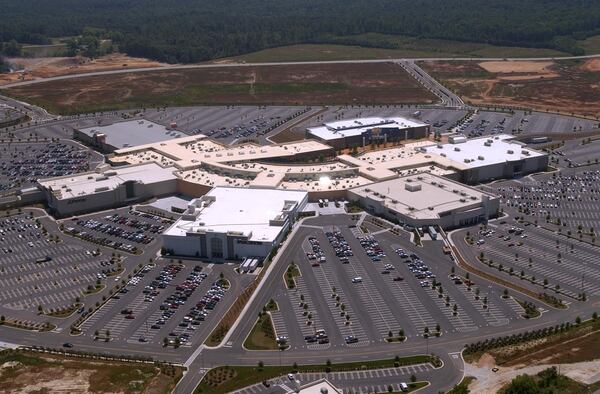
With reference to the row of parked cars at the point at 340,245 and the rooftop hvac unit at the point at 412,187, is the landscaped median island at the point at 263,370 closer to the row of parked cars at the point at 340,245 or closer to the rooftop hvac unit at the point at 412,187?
the row of parked cars at the point at 340,245

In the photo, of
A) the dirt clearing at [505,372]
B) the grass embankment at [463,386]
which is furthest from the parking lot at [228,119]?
the grass embankment at [463,386]

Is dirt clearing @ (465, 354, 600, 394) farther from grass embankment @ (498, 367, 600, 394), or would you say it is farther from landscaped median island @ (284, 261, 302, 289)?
landscaped median island @ (284, 261, 302, 289)

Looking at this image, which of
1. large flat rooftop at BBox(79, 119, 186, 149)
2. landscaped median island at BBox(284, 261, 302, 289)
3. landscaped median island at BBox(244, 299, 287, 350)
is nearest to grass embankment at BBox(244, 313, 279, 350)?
landscaped median island at BBox(244, 299, 287, 350)

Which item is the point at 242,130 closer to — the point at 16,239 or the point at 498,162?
the point at 498,162

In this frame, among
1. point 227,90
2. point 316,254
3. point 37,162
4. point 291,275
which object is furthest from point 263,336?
point 227,90

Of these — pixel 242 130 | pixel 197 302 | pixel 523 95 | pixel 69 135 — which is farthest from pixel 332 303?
pixel 523 95
